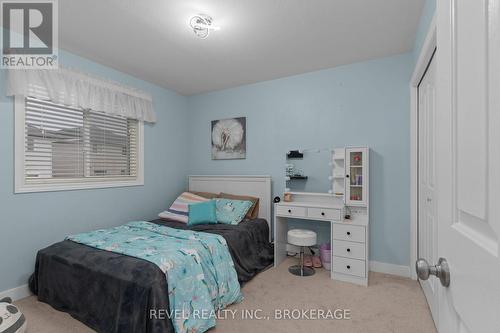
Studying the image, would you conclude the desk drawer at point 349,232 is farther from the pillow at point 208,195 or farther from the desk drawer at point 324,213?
the pillow at point 208,195

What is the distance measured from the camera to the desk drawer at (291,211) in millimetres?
3039

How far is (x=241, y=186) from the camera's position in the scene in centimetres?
380

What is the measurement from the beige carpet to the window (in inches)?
47.7

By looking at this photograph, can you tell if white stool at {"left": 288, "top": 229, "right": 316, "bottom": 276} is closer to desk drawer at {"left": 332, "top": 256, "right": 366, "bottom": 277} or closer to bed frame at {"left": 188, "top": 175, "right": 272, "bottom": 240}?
desk drawer at {"left": 332, "top": 256, "right": 366, "bottom": 277}

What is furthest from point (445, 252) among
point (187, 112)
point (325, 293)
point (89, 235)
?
point (187, 112)

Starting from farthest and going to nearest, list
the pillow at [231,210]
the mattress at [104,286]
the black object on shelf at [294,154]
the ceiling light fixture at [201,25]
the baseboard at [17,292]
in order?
the black object on shelf at [294,154] < the pillow at [231,210] < the baseboard at [17,292] < the ceiling light fixture at [201,25] < the mattress at [104,286]

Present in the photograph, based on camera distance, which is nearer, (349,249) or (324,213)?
(349,249)

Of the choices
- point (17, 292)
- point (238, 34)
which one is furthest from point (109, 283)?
point (238, 34)

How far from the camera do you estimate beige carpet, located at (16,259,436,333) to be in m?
1.93

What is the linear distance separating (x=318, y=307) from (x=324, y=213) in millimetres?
→ 1011

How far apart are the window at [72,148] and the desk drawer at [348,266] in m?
2.75

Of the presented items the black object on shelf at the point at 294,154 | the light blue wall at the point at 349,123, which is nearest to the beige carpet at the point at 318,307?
the light blue wall at the point at 349,123

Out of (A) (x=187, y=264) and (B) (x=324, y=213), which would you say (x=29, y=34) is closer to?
(A) (x=187, y=264)

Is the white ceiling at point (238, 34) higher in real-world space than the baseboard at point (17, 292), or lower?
higher
